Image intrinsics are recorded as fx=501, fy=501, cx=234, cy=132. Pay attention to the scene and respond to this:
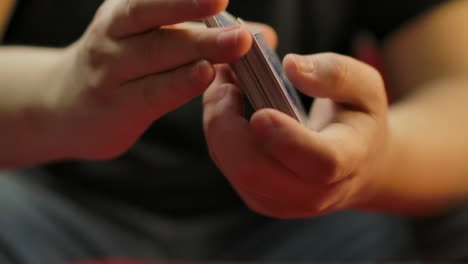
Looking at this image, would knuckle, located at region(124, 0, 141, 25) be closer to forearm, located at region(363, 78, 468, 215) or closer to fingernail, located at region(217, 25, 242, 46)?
fingernail, located at region(217, 25, 242, 46)

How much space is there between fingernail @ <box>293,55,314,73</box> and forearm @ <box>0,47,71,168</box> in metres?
0.21

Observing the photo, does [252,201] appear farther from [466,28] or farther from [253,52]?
[466,28]

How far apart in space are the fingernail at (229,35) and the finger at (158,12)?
13 millimetres

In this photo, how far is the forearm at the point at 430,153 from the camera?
0.54 meters

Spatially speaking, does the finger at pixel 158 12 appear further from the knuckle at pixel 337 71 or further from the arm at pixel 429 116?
the arm at pixel 429 116

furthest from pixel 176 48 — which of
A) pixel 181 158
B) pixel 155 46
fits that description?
pixel 181 158

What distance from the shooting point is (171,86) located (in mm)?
311

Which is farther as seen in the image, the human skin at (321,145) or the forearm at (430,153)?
the forearm at (430,153)

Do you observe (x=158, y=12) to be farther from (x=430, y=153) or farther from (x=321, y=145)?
(x=430, y=153)

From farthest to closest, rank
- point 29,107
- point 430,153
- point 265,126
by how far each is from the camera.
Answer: point 430,153 → point 29,107 → point 265,126

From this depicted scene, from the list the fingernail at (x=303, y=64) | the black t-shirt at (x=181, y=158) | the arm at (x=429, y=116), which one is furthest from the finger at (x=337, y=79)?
the black t-shirt at (x=181, y=158)

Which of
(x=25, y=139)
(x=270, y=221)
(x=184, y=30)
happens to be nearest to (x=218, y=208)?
(x=270, y=221)

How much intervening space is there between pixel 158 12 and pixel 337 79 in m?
0.12

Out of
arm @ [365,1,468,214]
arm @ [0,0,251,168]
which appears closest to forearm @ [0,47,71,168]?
arm @ [0,0,251,168]
